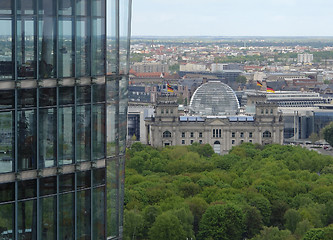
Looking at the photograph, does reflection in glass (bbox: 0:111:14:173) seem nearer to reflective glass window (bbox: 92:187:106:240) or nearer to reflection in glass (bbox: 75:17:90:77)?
reflection in glass (bbox: 75:17:90:77)

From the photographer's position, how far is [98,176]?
20.4 meters

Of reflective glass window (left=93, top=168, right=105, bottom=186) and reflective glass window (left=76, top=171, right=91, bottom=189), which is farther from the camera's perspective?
reflective glass window (left=93, top=168, right=105, bottom=186)

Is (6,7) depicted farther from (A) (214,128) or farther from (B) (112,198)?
(A) (214,128)

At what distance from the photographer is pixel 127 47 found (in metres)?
21.9

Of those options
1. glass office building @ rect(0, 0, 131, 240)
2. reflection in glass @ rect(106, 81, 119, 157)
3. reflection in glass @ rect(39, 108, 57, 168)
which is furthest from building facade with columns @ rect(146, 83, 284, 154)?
reflection in glass @ rect(39, 108, 57, 168)

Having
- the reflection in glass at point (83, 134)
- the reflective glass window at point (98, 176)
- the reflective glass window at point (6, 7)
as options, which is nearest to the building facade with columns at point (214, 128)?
the reflective glass window at point (98, 176)

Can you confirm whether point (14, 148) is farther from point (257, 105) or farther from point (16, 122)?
point (257, 105)

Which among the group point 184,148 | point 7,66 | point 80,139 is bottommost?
point 184,148

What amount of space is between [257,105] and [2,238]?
125 metres

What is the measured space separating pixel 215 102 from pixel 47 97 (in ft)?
432

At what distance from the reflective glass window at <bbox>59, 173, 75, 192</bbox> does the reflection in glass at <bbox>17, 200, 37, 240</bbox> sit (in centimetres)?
70

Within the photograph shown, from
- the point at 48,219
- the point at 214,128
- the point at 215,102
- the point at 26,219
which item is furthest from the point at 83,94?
the point at 215,102

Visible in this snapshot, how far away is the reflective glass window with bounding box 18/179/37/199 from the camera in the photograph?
61.9 ft

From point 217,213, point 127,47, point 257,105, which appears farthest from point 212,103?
point 127,47
